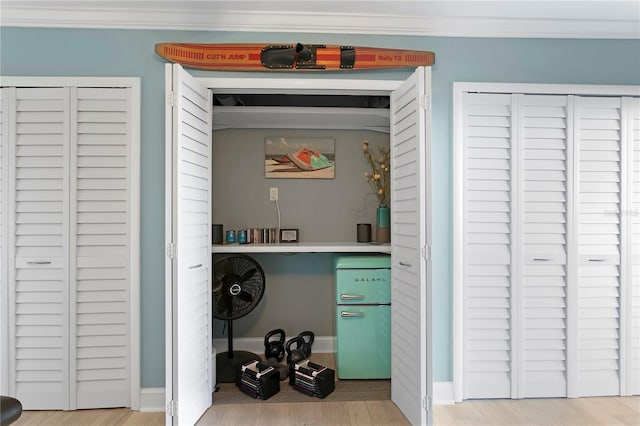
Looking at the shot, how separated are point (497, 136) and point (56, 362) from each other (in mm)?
3146

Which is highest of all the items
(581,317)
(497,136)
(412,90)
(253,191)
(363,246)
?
(412,90)

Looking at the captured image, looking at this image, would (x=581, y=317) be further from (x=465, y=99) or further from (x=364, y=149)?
(x=364, y=149)

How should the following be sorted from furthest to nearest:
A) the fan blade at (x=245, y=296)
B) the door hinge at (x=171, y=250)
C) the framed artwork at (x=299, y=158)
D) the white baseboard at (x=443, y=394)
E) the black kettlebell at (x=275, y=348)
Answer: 1. the framed artwork at (x=299, y=158)
2. the black kettlebell at (x=275, y=348)
3. the fan blade at (x=245, y=296)
4. the white baseboard at (x=443, y=394)
5. the door hinge at (x=171, y=250)

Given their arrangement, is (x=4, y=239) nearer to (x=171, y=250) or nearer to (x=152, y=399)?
(x=171, y=250)

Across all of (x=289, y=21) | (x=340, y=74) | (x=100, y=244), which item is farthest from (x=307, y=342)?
(x=289, y=21)

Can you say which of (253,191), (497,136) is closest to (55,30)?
(253,191)

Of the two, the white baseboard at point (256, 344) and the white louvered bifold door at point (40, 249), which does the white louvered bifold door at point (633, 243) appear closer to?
the white baseboard at point (256, 344)

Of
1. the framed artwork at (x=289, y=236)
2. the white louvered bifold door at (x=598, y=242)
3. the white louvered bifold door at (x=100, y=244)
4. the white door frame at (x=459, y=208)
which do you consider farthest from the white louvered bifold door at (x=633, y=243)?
the white louvered bifold door at (x=100, y=244)

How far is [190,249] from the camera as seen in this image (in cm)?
213

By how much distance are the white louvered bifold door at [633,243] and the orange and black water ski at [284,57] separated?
1.55m

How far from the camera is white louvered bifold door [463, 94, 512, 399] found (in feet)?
8.16

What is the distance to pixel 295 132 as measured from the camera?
3.37m

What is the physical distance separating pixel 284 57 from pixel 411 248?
142cm

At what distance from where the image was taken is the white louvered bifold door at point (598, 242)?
2.54 meters
